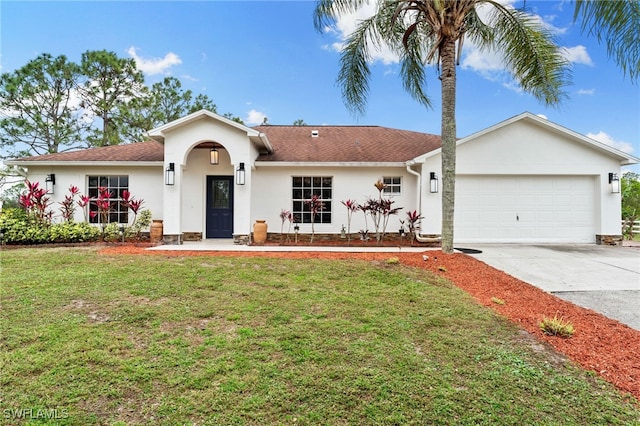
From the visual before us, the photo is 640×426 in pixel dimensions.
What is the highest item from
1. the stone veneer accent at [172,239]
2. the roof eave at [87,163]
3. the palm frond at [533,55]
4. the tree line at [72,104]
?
the tree line at [72,104]

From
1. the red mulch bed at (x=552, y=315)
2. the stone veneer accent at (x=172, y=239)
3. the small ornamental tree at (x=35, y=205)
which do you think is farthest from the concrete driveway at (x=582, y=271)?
the small ornamental tree at (x=35, y=205)

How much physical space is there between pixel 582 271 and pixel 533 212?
443cm

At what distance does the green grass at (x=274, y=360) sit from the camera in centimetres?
Result: 242

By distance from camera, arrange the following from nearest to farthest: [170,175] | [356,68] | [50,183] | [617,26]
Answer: [617,26], [356,68], [170,175], [50,183]

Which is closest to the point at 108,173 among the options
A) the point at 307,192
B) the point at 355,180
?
the point at 307,192

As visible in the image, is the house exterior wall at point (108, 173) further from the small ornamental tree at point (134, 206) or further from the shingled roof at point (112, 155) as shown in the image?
the shingled roof at point (112, 155)

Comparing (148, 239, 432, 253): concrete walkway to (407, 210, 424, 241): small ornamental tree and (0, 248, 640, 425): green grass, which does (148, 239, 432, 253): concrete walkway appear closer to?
(407, 210, 424, 241): small ornamental tree

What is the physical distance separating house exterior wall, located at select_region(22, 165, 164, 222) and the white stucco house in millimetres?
37

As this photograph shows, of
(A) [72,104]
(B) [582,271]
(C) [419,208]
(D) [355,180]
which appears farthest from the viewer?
(A) [72,104]

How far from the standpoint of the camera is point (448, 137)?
844 cm

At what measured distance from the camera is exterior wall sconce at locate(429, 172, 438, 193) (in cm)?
1057

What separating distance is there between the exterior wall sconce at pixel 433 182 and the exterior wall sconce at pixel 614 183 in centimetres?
591

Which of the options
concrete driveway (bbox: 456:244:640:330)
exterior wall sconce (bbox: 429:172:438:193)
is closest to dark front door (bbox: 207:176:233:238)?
exterior wall sconce (bbox: 429:172:438:193)

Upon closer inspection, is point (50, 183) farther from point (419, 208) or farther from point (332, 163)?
point (419, 208)
